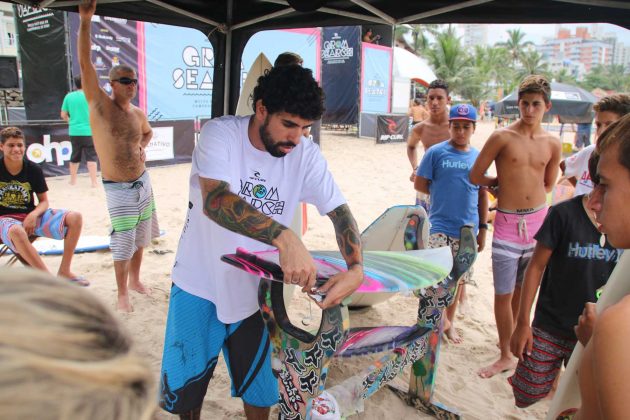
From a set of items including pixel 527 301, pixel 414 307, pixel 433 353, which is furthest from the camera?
pixel 414 307

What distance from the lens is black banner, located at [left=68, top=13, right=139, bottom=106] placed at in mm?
9625

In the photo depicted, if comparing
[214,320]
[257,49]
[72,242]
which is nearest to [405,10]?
[214,320]

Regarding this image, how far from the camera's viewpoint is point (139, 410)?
430 millimetres

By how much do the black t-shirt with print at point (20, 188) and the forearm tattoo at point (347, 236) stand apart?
10.1ft

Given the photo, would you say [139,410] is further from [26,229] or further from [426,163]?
[26,229]

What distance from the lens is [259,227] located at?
4.81 feet

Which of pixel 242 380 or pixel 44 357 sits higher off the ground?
pixel 44 357

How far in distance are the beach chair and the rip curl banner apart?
15.5 metres

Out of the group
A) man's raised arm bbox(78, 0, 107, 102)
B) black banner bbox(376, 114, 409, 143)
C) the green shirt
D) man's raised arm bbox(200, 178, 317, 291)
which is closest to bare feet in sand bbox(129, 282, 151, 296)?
man's raised arm bbox(78, 0, 107, 102)

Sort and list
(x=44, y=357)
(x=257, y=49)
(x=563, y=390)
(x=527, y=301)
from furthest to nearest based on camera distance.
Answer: (x=257, y=49)
(x=527, y=301)
(x=563, y=390)
(x=44, y=357)

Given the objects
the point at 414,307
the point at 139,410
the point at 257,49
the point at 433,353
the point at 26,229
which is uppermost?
the point at 257,49

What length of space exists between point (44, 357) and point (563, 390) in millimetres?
1575

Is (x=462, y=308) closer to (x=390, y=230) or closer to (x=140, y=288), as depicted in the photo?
(x=390, y=230)

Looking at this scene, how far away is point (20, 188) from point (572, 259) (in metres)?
3.98
